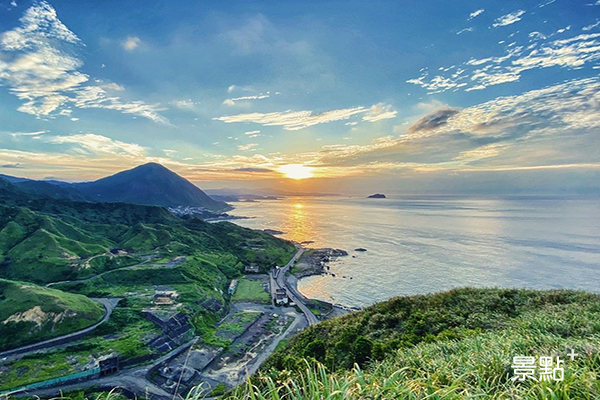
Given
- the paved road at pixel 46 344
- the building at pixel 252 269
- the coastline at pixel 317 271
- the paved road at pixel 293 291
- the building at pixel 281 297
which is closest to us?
the paved road at pixel 46 344

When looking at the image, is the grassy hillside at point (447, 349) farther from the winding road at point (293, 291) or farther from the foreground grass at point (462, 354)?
the winding road at point (293, 291)

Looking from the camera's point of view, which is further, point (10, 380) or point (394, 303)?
point (10, 380)

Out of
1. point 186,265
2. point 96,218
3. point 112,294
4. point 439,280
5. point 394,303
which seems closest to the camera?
point 394,303

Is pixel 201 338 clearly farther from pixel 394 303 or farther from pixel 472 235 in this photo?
pixel 472 235

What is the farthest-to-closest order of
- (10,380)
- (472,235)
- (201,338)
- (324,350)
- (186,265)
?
1. (472,235)
2. (186,265)
3. (201,338)
4. (10,380)
5. (324,350)

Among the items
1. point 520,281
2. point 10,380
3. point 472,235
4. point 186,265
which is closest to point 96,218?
point 186,265

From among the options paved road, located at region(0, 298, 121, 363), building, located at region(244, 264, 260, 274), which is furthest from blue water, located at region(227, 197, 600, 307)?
paved road, located at region(0, 298, 121, 363)

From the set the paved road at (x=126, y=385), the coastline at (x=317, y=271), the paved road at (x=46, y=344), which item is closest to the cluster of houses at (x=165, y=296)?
the paved road at (x=46, y=344)
